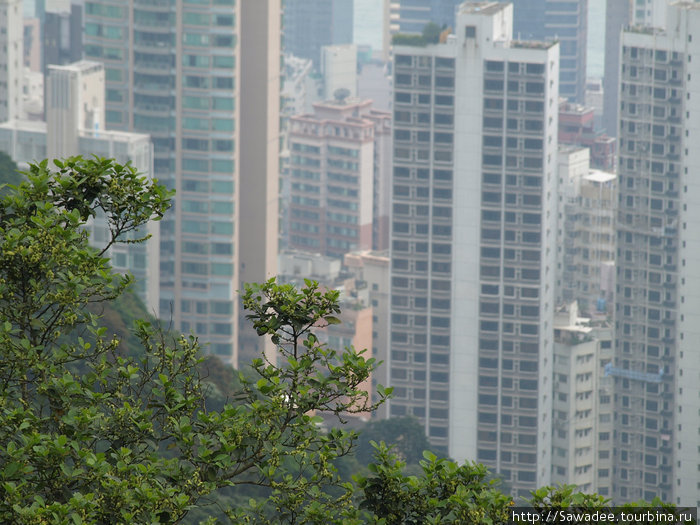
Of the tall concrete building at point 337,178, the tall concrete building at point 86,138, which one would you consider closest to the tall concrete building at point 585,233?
the tall concrete building at point 337,178

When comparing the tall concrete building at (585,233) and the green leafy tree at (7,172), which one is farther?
the tall concrete building at (585,233)

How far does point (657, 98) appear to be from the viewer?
106 metres

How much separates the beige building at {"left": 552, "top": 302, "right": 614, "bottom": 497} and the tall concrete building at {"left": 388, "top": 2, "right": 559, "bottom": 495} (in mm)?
1396

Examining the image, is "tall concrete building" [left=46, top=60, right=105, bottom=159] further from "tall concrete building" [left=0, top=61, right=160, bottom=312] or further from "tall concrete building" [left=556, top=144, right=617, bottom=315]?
"tall concrete building" [left=556, top=144, right=617, bottom=315]

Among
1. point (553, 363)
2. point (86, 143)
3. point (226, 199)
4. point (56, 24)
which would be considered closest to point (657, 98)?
point (553, 363)

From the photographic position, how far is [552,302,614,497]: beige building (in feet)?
366

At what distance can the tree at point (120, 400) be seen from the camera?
52.6 feet

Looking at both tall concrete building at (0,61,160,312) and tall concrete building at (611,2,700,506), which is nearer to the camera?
tall concrete building at (0,61,160,312)

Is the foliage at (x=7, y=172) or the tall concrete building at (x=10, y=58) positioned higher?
the tall concrete building at (x=10, y=58)

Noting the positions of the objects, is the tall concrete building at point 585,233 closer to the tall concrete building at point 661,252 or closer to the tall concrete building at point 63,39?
the tall concrete building at point 661,252

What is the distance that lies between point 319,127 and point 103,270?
145 meters

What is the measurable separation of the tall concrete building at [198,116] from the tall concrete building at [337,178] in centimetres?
4728

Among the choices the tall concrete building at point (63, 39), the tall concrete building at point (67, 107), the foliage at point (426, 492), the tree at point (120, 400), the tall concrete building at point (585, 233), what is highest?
the tall concrete building at point (63, 39)

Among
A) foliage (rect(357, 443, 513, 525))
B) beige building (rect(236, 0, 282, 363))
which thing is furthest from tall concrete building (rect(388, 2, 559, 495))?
foliage (rect(357, 443, 513, 525))
